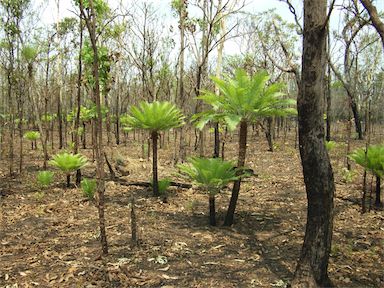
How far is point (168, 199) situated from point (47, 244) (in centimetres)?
335

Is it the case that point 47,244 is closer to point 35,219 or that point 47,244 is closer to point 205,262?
point 35,219

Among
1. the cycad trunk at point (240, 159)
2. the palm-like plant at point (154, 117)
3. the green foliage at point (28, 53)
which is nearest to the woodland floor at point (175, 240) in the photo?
the cycad trunk at point (240, 159)

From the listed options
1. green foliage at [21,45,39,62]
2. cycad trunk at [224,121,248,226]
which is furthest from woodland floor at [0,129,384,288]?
green foliage at [21,45,39,62]

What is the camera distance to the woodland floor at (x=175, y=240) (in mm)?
4355

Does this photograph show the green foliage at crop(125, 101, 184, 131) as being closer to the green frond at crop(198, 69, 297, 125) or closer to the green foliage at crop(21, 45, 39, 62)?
the green frond at crop(198, 69, 297, 125)

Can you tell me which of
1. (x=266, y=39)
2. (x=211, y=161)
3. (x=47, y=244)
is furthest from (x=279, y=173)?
(x=266, y=39)

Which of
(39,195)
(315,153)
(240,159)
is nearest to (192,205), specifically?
(240,159)

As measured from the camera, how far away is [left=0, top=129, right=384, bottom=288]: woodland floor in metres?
4.36

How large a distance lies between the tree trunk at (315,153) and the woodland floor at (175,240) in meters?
0.52

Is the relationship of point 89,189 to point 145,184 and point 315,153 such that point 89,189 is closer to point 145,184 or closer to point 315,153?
point 145,184

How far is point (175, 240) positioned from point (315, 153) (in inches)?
116

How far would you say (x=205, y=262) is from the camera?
15.8 feet

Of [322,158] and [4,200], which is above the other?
[322,158]

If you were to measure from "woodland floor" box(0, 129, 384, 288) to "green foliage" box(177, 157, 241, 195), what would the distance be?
0.86 metres
